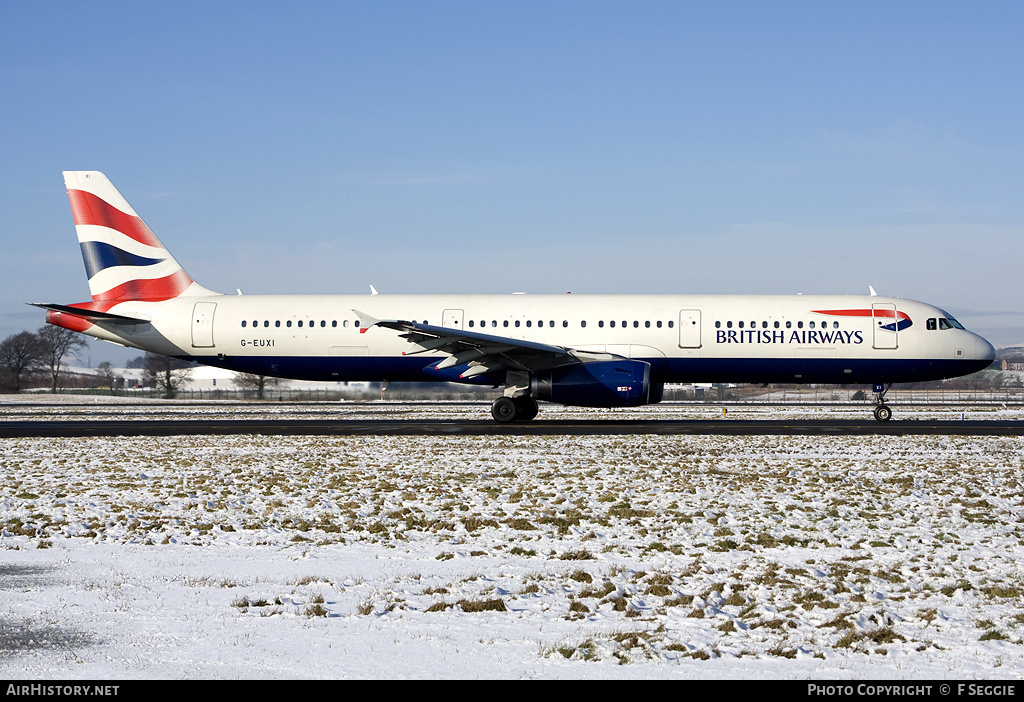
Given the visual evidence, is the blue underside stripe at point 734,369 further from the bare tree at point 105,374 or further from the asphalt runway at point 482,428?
the bare tree at point 105,374

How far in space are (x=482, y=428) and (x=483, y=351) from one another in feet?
7.33

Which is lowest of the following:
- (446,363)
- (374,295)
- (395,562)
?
(395,562)

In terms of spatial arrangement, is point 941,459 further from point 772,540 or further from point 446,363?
point 446,363

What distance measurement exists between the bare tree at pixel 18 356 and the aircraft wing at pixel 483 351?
249ft

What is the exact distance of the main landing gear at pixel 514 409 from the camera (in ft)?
79.9

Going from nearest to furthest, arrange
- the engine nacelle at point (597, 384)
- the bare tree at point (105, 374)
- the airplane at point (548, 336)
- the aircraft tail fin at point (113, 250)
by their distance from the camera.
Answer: the engine nacelle at point (597, 384), the airplane at point (548, 336), the aircraft tail fin at point (113, 250), the bare tree at point (105, 374)

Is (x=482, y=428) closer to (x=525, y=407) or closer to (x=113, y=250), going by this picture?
(x=525, y=407)

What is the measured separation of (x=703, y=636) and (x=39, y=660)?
13.2ft

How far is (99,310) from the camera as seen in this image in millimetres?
27969

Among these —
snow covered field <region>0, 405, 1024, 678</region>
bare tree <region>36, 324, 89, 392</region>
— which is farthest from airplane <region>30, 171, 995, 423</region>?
bare tree <region>36, 324, 89, 392</region>

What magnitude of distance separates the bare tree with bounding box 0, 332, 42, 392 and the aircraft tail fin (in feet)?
216

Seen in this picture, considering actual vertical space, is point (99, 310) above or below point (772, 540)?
above

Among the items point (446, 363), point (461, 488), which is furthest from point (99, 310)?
point (461, 488)

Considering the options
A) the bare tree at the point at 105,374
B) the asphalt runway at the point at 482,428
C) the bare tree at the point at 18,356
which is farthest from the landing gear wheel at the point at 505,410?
the bare tree at the point at 105,374
